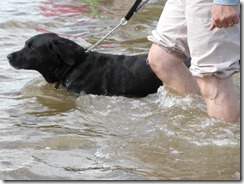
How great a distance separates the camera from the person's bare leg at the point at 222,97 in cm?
425

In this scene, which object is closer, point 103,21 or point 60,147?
point 60,147

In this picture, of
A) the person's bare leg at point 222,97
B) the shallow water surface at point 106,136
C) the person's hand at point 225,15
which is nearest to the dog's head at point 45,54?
the shallow water surface at point 106,136

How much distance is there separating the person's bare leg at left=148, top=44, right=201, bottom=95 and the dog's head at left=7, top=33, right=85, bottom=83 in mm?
1520

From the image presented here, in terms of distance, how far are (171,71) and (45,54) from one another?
1866 millimetres

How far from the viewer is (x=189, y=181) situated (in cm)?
389

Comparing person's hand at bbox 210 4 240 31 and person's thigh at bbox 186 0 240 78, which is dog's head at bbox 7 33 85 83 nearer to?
person's thigh at bbox 186 0 240 78

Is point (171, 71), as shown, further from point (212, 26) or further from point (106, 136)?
point (212, 26)

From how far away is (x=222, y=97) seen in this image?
4.26 metres

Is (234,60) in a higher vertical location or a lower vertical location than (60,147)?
higher

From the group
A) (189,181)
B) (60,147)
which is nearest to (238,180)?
(189,181)

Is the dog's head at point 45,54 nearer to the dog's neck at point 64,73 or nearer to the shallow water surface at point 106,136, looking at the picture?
the dog's neck at point 64,73

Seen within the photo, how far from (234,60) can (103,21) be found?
5422mm

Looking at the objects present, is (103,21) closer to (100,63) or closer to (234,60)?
(100,63)

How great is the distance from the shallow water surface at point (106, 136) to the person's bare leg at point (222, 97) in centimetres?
12
